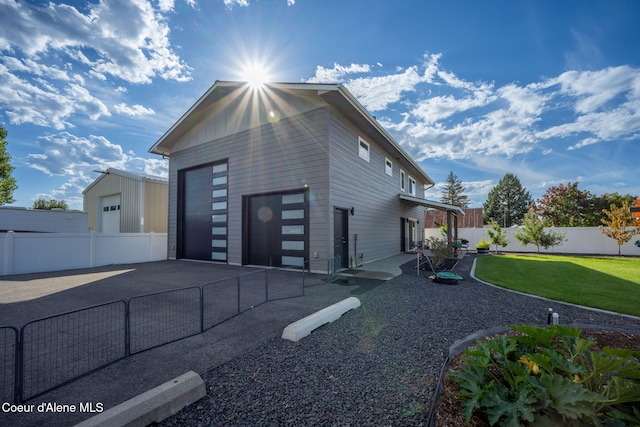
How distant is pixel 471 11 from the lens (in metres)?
7.20

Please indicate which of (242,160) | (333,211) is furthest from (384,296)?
(242,160)

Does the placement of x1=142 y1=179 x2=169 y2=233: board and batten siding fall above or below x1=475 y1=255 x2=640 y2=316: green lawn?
above

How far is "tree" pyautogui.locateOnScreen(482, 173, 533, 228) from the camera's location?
46.0m

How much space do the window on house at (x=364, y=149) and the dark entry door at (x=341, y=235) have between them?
9.59ft

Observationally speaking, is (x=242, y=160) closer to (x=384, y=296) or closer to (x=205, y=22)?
(x=205, y=22)

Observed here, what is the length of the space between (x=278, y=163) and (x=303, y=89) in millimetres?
2675

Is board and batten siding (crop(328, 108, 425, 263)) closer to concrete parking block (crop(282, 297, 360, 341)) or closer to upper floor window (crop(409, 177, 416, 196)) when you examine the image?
upper floor window (crop(409, 177, 416, 196))

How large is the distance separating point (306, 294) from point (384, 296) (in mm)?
1767

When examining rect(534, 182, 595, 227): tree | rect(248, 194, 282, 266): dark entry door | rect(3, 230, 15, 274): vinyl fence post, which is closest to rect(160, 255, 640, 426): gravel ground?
rect(248, 194, 282, 266): dark entry door

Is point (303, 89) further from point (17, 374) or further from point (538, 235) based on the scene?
point (538, 235)

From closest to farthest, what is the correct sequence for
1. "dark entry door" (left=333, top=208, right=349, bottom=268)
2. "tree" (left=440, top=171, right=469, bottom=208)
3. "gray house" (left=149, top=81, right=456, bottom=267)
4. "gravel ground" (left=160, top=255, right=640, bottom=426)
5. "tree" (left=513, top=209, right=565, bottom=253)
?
"gravel ground" (left=160, top=255, right=640, bottom=426)
"gray house" (left=149, top=81, right=456, bottom=267)
"dark entry door" (left=333, top=208, right=349, bottom=268)
"tree" (left=513, top=209, right=565, bottom=253)
"tree" (left=440, top=171, right=469, bottom=208)

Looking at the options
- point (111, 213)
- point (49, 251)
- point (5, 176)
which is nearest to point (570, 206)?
point (49, 251)

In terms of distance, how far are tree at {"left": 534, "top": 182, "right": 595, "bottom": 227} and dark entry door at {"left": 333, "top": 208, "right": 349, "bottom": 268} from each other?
26.5 m

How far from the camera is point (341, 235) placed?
9344 millimetres
